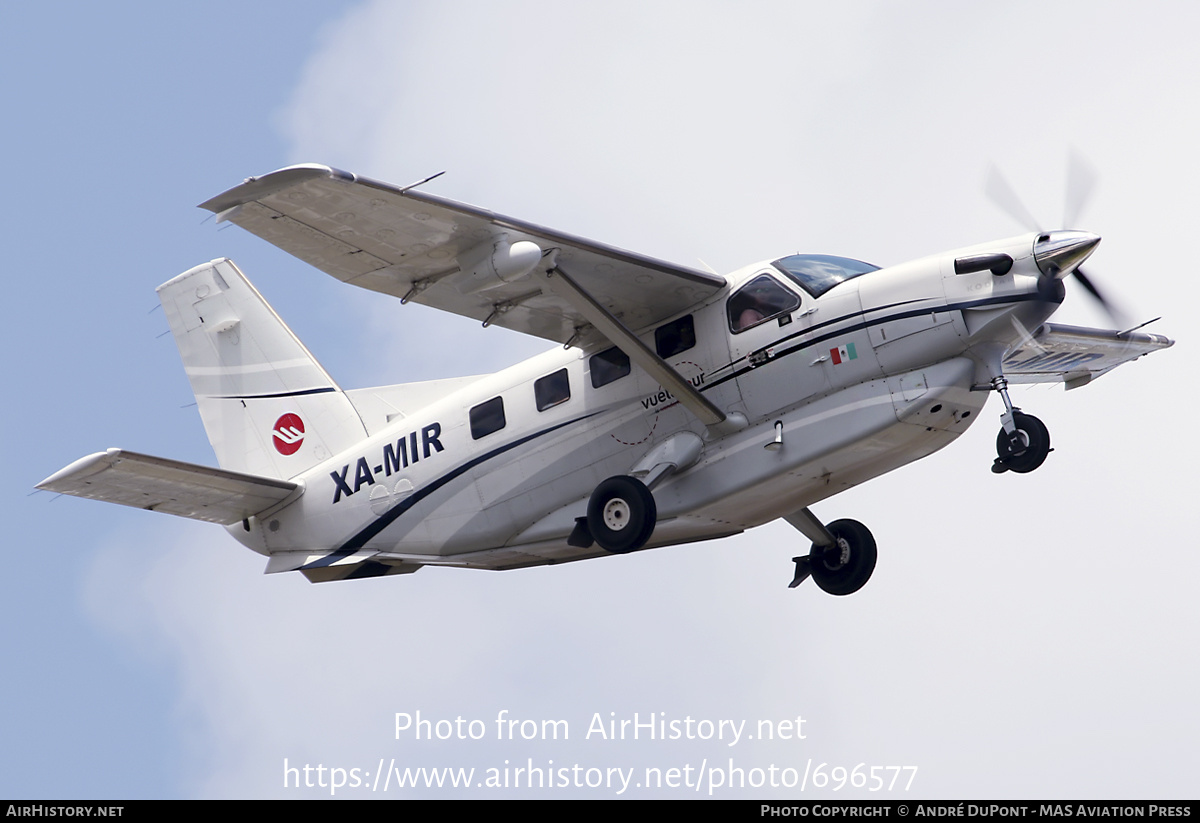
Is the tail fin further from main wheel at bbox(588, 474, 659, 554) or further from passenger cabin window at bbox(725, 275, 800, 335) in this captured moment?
passenger cabin window at bbox(725, 275, 800, 335)

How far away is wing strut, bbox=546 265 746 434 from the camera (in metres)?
17.9

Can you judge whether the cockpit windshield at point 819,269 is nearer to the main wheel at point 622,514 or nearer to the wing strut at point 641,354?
the wing strut at point 641,354

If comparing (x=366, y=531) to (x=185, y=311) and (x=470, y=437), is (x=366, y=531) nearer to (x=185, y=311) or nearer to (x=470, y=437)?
(x=470, y=437)

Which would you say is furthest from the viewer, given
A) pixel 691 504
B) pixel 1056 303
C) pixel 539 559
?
pixel 539 559

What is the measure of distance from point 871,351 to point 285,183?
23.0 feet

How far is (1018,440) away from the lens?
17328 millimetres

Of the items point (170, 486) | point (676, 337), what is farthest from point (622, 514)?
point (170, 486)

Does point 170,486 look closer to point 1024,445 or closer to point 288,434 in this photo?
point 288,434

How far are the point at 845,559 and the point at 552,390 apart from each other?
4.95m

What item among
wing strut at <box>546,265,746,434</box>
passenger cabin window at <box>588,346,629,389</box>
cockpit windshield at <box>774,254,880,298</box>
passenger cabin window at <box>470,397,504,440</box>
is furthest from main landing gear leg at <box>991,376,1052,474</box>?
passenger cabin window at <box>470,397,504,440</box>

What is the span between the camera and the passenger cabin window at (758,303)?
1812 centimetres

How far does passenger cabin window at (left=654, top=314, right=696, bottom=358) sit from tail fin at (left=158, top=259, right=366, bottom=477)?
232 inches

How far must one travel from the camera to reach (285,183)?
15914 mm

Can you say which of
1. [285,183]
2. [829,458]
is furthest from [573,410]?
[285,183]
